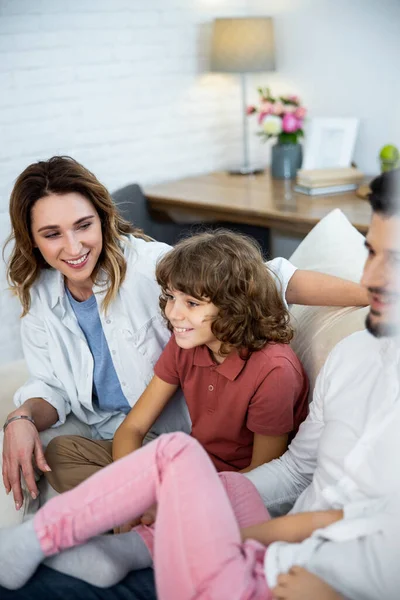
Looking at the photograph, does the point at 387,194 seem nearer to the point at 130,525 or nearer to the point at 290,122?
the point at 130,525

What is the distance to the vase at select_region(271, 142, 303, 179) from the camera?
8.54 feet

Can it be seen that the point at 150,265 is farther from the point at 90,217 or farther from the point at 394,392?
the point at 394,392

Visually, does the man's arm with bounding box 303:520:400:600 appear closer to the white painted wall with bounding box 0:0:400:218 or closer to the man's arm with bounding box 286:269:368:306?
the man's arm with bounding box 286:269:368:306

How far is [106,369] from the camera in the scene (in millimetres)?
1387

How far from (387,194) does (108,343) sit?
676mm

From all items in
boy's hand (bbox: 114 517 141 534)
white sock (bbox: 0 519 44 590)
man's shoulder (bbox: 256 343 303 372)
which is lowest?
boy's hand (bbox: 114 517 141 534)

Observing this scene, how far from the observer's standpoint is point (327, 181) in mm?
2328

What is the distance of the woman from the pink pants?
1.21 ft

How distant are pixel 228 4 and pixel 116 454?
1943mm

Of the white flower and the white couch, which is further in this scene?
the white flower

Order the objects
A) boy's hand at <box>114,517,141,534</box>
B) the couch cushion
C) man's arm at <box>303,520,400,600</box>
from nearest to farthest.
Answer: man's arm at <box>303,520,400,600</box>
boy's hand at <box>114,517,141,534</box>
the couch cushion

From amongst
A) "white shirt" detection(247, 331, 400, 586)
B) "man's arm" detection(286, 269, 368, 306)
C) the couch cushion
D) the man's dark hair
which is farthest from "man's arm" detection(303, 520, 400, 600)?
the couch cushion

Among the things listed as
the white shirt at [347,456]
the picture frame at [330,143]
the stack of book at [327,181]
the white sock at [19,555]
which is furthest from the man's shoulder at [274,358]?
the picture frame at [330,143]

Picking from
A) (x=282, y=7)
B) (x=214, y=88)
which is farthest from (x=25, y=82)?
(x=282, y=7)
